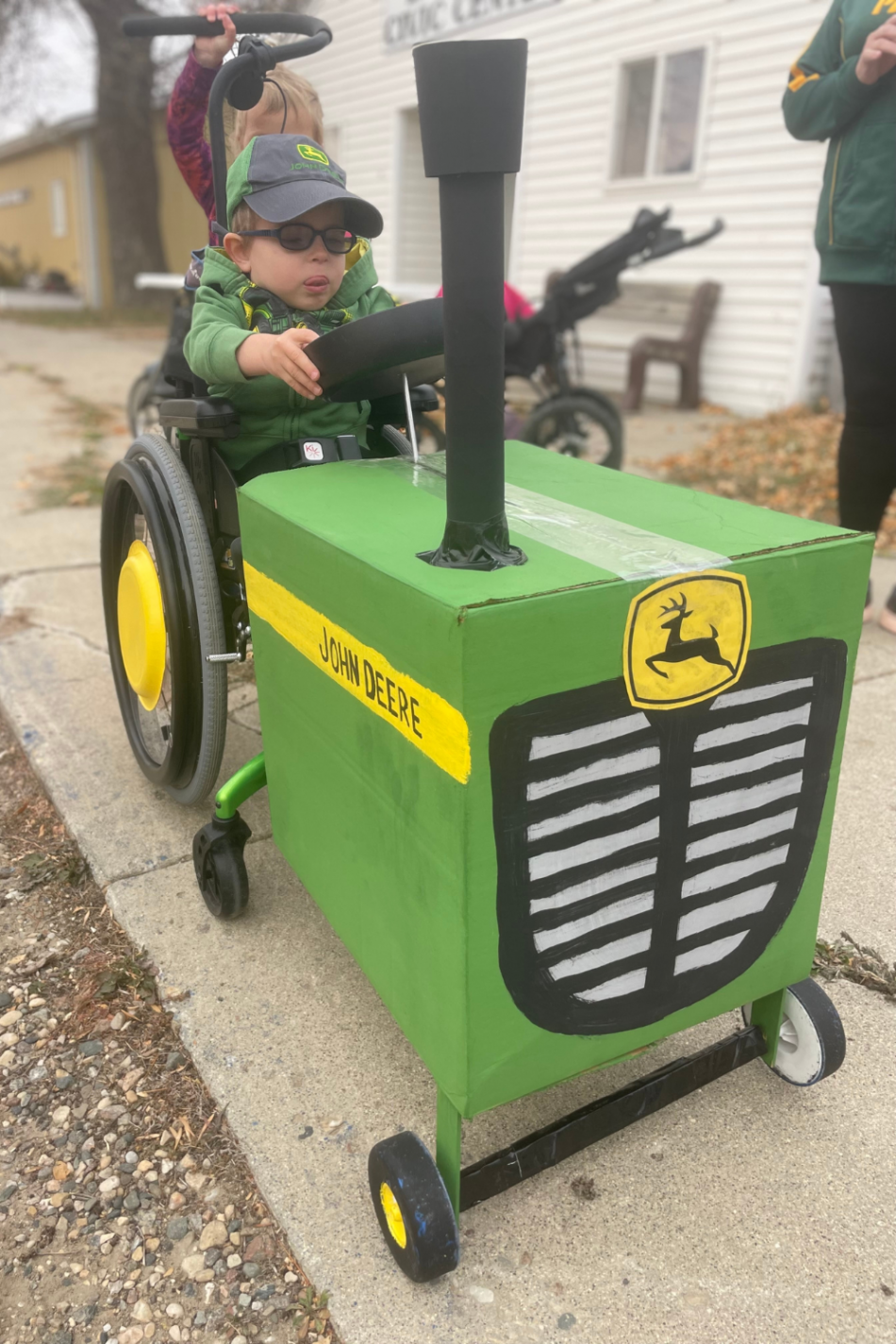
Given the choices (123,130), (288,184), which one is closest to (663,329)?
(288,184)

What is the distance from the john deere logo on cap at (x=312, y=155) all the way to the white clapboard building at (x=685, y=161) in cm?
413

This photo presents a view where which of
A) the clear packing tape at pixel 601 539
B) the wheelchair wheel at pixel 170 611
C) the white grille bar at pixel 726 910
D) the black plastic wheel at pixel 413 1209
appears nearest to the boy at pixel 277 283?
the wheelchair wheel at pixel 170 611

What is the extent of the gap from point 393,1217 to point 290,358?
115 cm

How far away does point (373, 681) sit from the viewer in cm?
113

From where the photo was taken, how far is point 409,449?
68.4 inches

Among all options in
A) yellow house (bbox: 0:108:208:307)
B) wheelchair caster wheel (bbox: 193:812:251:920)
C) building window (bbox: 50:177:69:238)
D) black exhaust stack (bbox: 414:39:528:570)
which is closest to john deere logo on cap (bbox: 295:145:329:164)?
black exhaust stack (bbox: 414:39:528:570)

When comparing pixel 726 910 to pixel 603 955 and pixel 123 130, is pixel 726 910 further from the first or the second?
pixel 123 130

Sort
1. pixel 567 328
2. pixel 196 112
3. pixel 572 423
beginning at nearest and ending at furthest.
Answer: pixel 196 112 → pixel 572 423 → pixel 567 328

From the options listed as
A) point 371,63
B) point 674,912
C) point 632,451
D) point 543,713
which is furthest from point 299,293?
point 371,63

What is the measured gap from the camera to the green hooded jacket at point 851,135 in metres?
2.46

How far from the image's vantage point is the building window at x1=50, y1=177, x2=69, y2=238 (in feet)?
76.8

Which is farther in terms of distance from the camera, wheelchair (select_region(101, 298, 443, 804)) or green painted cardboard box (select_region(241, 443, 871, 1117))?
wheelchair (select_region(101, 298, 443, 804))

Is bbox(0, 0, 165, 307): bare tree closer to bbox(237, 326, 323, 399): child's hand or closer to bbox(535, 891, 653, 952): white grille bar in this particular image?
bbox(237, 326, 323, 399): child's hand

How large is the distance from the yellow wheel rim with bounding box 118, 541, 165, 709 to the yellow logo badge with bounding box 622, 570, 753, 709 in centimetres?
103
